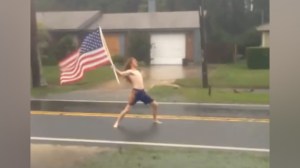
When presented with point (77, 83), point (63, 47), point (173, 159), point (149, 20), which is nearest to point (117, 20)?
point (149, 20)

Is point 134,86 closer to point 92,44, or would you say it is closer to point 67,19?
point 67,19

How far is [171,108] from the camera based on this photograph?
7645 millimetres

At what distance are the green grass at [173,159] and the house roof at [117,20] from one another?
147 cm

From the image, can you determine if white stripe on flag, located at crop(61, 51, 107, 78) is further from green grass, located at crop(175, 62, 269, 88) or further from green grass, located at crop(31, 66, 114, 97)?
green grass, located at crop(175, 62, 269, 88)

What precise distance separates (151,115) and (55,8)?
7.61ft

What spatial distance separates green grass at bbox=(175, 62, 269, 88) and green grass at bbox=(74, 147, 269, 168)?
108 centimetres

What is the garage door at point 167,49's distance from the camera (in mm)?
5199

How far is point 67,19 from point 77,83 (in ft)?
2.87

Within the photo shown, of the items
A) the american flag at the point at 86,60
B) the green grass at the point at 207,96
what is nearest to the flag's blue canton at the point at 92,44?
the american flag at the point at 86,60

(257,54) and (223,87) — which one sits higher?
(257,54)

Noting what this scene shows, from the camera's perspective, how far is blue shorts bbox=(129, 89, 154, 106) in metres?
6.31

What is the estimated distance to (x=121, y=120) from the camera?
6.89 metres

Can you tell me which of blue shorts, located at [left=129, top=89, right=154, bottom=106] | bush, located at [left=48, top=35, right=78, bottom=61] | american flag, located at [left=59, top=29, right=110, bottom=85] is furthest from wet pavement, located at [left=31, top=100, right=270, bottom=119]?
american flag, located at [left=59, top=29, right=110, bottom=85]
